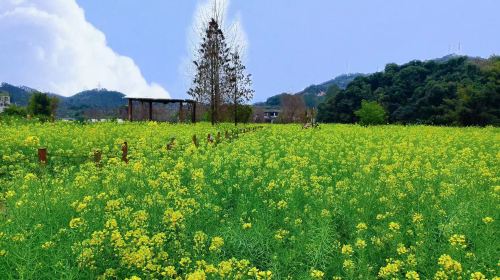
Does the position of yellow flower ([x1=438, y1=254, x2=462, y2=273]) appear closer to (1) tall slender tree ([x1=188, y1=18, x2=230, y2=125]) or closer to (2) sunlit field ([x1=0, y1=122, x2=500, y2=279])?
(2) sunlit field ([x1=0, y1=122, x2=500, y2=279])

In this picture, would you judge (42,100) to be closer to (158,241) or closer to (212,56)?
(212,56)

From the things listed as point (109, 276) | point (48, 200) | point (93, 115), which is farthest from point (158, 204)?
point (93, 115)

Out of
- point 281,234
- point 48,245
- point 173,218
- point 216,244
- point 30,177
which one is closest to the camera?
point 216,244

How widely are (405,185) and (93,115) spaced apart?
Result: 93119 millimetres

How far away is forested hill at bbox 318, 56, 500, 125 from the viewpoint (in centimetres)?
4981

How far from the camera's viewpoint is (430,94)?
57.1 metres

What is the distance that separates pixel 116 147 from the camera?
16.5 metres

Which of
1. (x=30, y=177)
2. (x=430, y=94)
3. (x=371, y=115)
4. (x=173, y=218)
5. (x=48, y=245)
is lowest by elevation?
(x=48, y=245)

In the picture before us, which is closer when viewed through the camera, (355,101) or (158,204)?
(158,204)

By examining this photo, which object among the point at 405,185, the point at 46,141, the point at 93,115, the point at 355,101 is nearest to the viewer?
the point at 405,185

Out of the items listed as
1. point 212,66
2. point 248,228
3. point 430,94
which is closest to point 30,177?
point 248,228

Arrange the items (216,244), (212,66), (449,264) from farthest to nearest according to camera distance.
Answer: (212,66) → (216,244) → (449,264)

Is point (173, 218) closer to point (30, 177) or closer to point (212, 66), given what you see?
point (30, 177)

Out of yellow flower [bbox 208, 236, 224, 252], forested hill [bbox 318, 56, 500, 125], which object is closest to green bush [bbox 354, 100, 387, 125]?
forested hill [bbox 318, 56, 500, 125]
